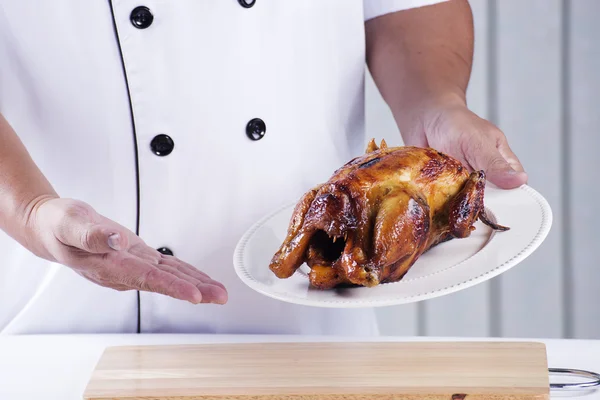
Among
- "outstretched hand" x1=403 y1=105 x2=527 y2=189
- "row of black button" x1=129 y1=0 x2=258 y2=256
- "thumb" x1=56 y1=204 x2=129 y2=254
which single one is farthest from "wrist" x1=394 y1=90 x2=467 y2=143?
"thumb" x1=56 y1=204 x2=129 y2=254

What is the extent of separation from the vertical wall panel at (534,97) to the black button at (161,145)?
1.61 meters

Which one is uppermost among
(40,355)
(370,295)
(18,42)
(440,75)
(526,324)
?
(18,42)

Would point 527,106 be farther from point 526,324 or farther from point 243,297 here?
point 243,297

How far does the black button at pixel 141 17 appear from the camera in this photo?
4.52 feet

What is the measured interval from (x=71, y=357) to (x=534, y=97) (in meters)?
1.93

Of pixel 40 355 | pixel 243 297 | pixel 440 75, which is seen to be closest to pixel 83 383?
pixel 40 355

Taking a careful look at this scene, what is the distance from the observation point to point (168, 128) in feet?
4.70

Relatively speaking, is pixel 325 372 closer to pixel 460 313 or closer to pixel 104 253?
pixel 104 253

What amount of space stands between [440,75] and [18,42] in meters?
0.84

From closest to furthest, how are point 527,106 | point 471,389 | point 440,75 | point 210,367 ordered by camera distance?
1. point 471,389
2. point 210,367
3. point 440,75
4. point 527,106

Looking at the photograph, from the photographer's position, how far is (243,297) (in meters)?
1.50

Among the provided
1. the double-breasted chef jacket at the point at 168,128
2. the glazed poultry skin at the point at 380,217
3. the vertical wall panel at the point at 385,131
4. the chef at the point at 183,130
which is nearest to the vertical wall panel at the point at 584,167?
the vertical wall panel at the point at 385,131

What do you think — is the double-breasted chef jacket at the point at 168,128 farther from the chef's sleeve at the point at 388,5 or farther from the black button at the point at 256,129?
the chef's sleeve at the point at 388,5

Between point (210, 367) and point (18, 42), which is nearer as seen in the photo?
point (210, 367)
